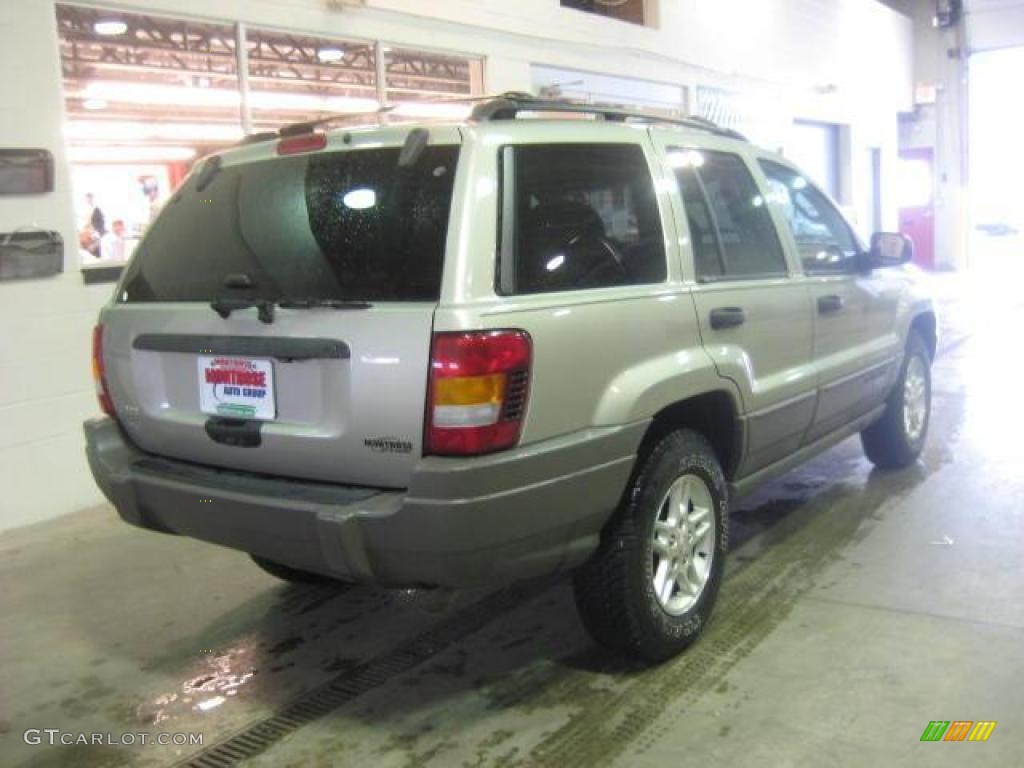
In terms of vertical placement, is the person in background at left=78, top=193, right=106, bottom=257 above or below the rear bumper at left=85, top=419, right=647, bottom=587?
above

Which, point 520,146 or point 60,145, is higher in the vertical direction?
point 60,145

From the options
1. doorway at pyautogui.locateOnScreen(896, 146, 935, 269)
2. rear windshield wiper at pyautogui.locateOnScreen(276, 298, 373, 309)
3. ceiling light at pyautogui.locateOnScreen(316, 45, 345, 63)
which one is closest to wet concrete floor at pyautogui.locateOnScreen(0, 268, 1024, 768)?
rear windshield wiper at pyautogui.locateOnScreen(276, 298, 373, 309)

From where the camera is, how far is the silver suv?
9.00 feet

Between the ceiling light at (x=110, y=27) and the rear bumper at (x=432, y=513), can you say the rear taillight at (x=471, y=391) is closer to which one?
the rear bumper at (x=432, y=513)

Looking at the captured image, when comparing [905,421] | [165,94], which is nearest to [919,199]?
[905,421]

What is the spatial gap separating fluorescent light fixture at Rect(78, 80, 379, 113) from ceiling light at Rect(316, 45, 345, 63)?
29cm

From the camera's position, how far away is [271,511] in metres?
2.89

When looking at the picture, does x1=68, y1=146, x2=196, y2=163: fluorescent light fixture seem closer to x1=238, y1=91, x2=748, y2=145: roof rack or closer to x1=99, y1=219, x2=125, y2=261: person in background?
x1=99, y1=219, x2=125, y2=261: person in background

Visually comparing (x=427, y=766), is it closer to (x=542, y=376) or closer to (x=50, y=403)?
(x=542, y=376)

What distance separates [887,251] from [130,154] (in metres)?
4.73

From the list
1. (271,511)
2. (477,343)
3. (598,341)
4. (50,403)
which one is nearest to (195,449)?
(271,511)

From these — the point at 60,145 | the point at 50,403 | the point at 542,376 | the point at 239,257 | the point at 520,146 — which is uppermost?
the point at 60,145

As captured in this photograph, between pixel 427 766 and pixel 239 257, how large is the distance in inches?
68.4

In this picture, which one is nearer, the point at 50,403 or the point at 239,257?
the point at 239,257
